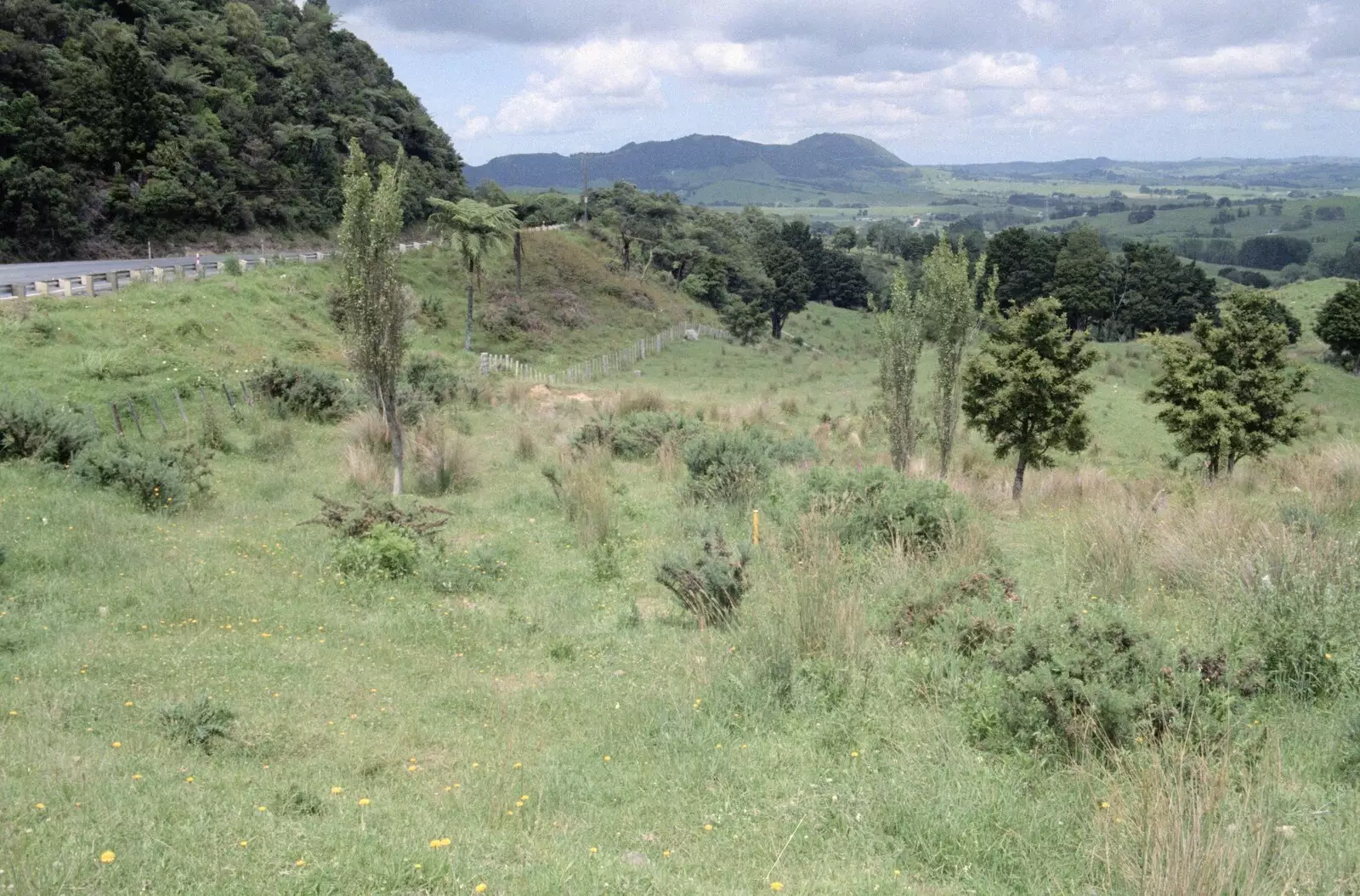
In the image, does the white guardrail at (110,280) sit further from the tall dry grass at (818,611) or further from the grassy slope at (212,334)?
Result: the tall dry grass at (818,611)

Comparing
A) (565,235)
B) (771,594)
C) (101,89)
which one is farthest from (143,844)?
(565,235)

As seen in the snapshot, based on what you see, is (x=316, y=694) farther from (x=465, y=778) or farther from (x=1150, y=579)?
(x=1150, y=579)

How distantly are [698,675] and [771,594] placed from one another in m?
0.84

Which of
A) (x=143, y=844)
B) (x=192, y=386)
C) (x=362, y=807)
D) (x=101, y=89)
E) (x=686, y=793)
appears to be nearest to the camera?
(x=143, y=844)

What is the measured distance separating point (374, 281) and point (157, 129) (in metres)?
38.0

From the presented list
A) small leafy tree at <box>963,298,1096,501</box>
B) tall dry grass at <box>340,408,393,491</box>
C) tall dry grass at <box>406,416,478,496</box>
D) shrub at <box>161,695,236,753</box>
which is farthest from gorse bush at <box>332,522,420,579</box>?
small leafy tree at <box>963,298,1096,501</box>

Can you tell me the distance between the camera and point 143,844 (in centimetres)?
434

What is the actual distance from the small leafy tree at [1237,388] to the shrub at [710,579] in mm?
14075

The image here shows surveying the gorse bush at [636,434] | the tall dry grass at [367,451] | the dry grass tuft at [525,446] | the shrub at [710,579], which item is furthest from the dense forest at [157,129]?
the shrub at [710,579]

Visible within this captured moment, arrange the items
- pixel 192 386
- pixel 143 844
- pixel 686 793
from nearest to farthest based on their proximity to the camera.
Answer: pixel 143 844 < pixel 686 793 < pixel 192 386

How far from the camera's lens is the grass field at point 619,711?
4457 mm

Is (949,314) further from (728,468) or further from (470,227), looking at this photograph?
(470,227)

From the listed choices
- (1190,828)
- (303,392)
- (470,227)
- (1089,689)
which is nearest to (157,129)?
(470,227)

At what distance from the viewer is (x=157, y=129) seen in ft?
151
